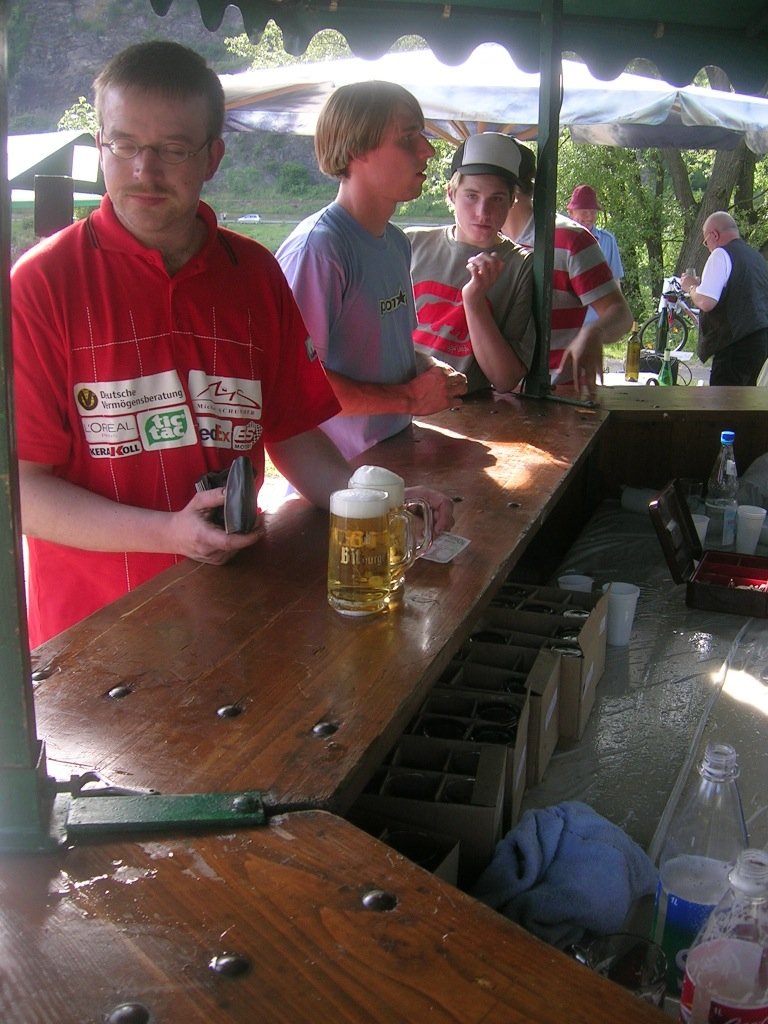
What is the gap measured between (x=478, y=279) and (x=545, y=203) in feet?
1.55

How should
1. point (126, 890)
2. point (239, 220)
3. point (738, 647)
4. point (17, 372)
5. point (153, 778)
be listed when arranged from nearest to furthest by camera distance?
1. point (126, 890)
2. point (153, 778)
3. point (17, 372)
4. point (738, 647)
5. point (239, 220)

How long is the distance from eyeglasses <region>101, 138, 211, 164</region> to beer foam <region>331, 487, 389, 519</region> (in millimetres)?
632

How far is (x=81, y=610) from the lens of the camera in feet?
5.83

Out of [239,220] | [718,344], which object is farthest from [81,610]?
[239,220]

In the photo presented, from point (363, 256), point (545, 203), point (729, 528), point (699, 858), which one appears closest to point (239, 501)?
point (699, 858)

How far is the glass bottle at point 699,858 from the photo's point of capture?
1213 mm

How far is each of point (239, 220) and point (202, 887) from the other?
30.9 metres

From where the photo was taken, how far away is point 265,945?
771 millimetres

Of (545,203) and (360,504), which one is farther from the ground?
(545,203)

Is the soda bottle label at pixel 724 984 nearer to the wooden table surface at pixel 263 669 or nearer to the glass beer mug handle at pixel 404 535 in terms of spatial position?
the wooden table surface at pixel 263 669

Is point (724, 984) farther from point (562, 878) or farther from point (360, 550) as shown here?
point (360, 550)

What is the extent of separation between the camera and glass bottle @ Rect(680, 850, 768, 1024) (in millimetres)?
928

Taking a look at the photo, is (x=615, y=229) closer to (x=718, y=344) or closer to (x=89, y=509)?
(x=718, y=344)

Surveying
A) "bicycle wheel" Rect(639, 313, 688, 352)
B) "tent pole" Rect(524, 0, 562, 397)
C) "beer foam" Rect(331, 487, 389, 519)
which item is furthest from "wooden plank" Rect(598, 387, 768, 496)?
"bicycle wheel" Rect(639, 313, 688, 352)
